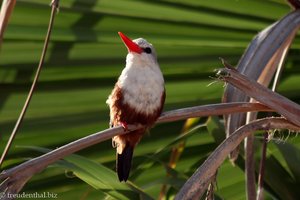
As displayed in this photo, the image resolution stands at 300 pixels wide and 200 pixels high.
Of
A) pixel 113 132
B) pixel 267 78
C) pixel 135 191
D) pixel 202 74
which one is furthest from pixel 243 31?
pixel 113 132

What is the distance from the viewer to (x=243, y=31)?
5.21 ft

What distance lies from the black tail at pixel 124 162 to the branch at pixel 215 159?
0.39 meters

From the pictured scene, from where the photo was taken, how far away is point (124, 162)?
146 cm

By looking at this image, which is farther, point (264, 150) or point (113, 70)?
point (113, 70)

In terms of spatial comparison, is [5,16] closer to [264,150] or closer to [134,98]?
[264,150]

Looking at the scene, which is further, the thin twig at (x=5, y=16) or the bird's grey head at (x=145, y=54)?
the bird's grey head at (x=145, y=54)

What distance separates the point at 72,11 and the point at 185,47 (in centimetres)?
28

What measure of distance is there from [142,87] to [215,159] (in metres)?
0.65

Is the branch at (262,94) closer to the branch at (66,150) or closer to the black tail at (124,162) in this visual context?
the branch at (66,150)

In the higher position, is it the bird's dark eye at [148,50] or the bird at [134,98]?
the bird's dark eye at [148,50]

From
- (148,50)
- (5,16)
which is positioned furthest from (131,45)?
(5,16)

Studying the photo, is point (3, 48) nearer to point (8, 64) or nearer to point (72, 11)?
point (8, 64)

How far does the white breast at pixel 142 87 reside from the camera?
149 centimetres

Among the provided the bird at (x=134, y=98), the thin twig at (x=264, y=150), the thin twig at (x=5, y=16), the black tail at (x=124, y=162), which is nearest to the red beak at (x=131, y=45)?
the bird at (x=134, y=98)
